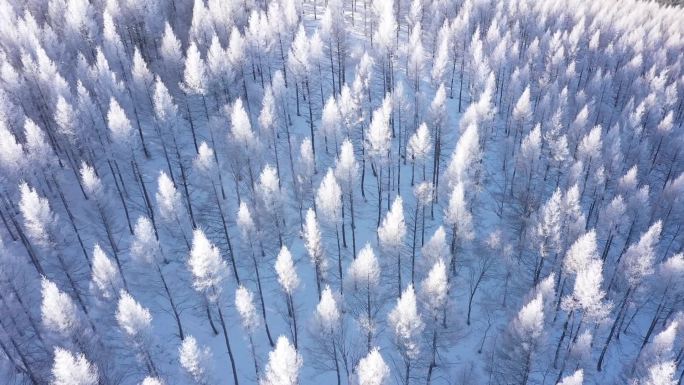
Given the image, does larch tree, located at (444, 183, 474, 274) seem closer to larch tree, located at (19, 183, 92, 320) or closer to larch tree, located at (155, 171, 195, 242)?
larch tree, located at (155, 171, 195, 242)

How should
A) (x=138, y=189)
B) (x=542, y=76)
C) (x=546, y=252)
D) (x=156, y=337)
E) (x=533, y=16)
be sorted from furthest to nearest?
(x=533, y=16)
(x=542, y=76)
(x=138, y=189)
(x=546, y=252)
(x=156, y=337)

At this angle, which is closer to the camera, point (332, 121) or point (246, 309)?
point (246, 309)

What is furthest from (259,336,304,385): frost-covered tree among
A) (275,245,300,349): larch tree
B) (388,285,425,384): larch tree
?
(388,285,425,384): larch tree

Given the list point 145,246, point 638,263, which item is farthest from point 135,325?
point 638,263

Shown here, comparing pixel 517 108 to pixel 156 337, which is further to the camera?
pixel 517 108

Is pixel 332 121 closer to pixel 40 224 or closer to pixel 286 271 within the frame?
pixel 286 271

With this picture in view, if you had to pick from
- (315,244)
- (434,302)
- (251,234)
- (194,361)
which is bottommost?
(194,361)

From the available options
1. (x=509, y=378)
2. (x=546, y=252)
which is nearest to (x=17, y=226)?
(x=509, y=378)

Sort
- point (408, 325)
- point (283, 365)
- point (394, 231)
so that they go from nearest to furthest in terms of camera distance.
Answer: point (283, 365)
point (408, 325)
point (394, 231)

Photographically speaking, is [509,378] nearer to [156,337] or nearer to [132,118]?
[156,337]
